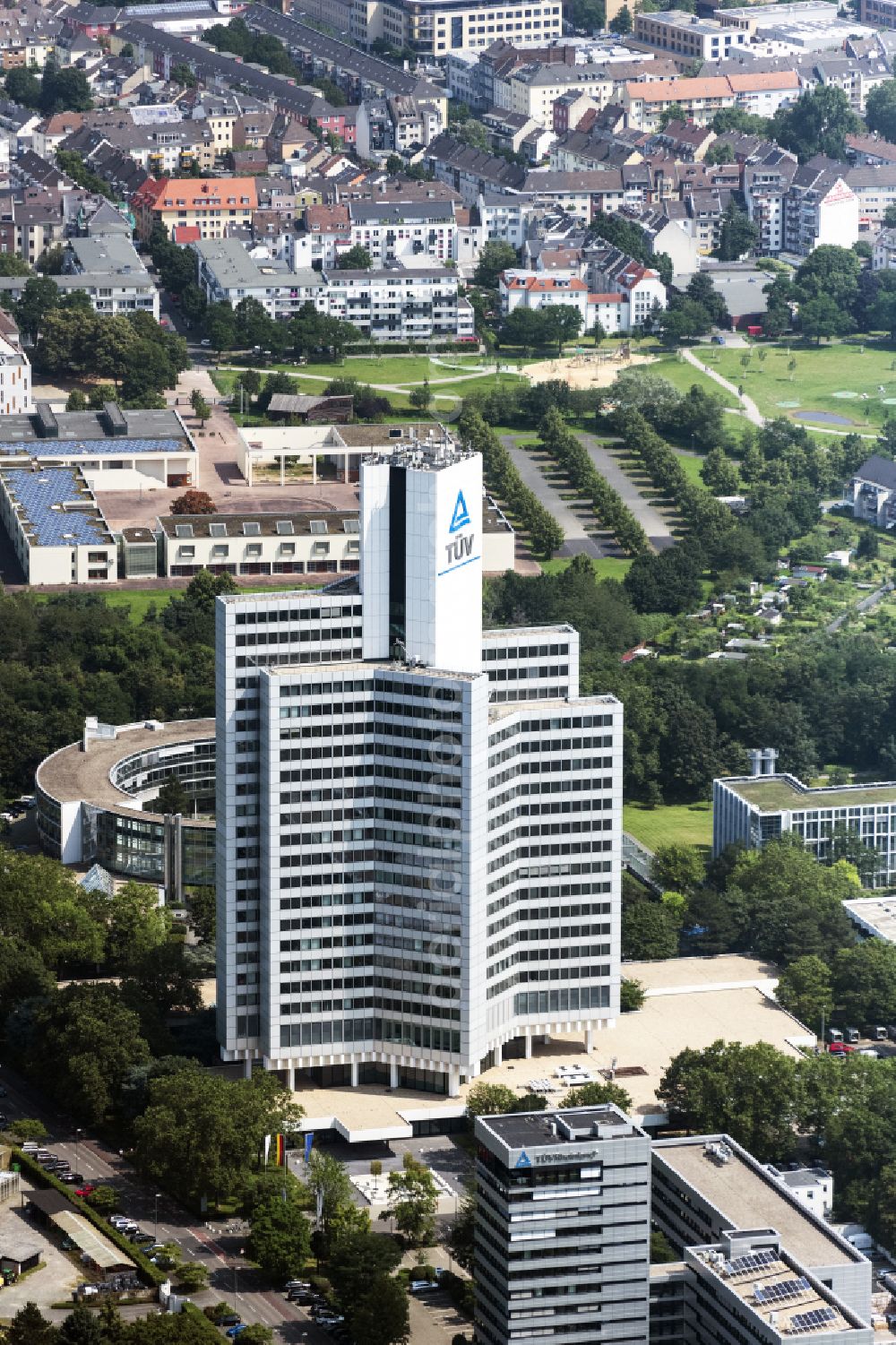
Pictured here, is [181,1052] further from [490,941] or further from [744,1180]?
[744,1180]

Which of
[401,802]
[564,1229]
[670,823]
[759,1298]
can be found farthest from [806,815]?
[759,1298]

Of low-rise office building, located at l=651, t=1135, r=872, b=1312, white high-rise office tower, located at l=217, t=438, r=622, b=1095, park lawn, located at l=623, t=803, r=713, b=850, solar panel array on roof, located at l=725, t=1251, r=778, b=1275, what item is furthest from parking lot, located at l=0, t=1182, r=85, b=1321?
park lawn, located at l=623, t=803, r=713, b=850

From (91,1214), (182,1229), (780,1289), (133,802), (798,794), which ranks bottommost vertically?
(182,1229)

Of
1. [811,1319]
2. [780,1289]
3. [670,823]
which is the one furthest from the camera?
[670,823]

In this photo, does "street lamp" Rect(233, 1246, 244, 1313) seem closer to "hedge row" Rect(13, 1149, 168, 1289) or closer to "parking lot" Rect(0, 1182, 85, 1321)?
"hedge row" Rect(13, 1149, 168, 1289)

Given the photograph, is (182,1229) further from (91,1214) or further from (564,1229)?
(564,1229)

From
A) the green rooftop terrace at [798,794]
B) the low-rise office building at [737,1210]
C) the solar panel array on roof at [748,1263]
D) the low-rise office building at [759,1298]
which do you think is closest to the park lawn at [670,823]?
the green rooftop terrace at [798,794]

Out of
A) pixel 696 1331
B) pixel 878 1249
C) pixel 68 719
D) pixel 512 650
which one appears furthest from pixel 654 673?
pixel 696 1331
